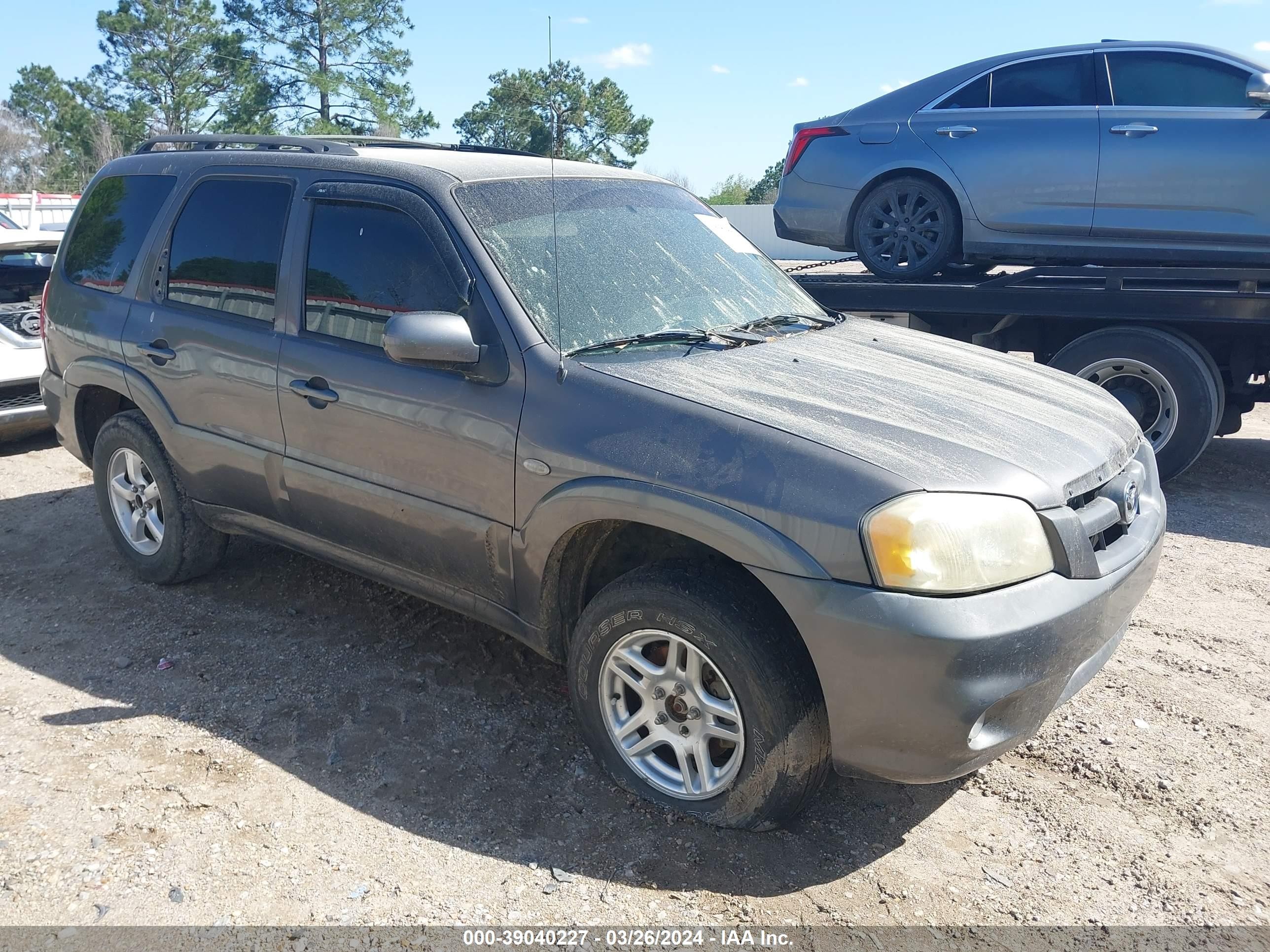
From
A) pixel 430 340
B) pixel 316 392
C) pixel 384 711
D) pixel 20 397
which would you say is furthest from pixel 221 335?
pixel 20 397

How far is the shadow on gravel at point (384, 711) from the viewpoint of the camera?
296 centimetres

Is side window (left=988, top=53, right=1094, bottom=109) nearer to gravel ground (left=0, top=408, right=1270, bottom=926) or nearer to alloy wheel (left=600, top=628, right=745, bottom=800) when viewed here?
gravel ground (left=0, top=408, right=1270, bottom=926)

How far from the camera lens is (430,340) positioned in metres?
3.08

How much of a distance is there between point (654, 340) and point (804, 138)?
4.79 meters

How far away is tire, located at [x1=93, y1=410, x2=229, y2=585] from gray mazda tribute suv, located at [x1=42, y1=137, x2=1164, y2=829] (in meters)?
0.02

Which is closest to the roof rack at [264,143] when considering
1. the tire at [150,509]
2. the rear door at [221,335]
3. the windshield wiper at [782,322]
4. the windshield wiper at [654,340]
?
the rear door at [221,335]

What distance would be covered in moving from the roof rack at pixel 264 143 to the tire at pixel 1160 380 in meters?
4.41

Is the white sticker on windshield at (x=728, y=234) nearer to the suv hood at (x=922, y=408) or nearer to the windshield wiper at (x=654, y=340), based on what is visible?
the suv hood at (x=922, y=408)

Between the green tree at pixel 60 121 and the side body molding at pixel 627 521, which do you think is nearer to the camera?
the side body molding at pixel 627 521

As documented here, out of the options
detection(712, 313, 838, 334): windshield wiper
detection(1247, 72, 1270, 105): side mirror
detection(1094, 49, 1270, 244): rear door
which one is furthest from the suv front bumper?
detection(1247, 72, 1270, 105): side mirror

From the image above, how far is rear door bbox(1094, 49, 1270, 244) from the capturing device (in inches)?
240

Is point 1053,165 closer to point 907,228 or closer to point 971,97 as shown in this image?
point 971,97

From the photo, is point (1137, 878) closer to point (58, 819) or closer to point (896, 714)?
point (896, 714)

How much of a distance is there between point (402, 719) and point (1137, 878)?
235cm
